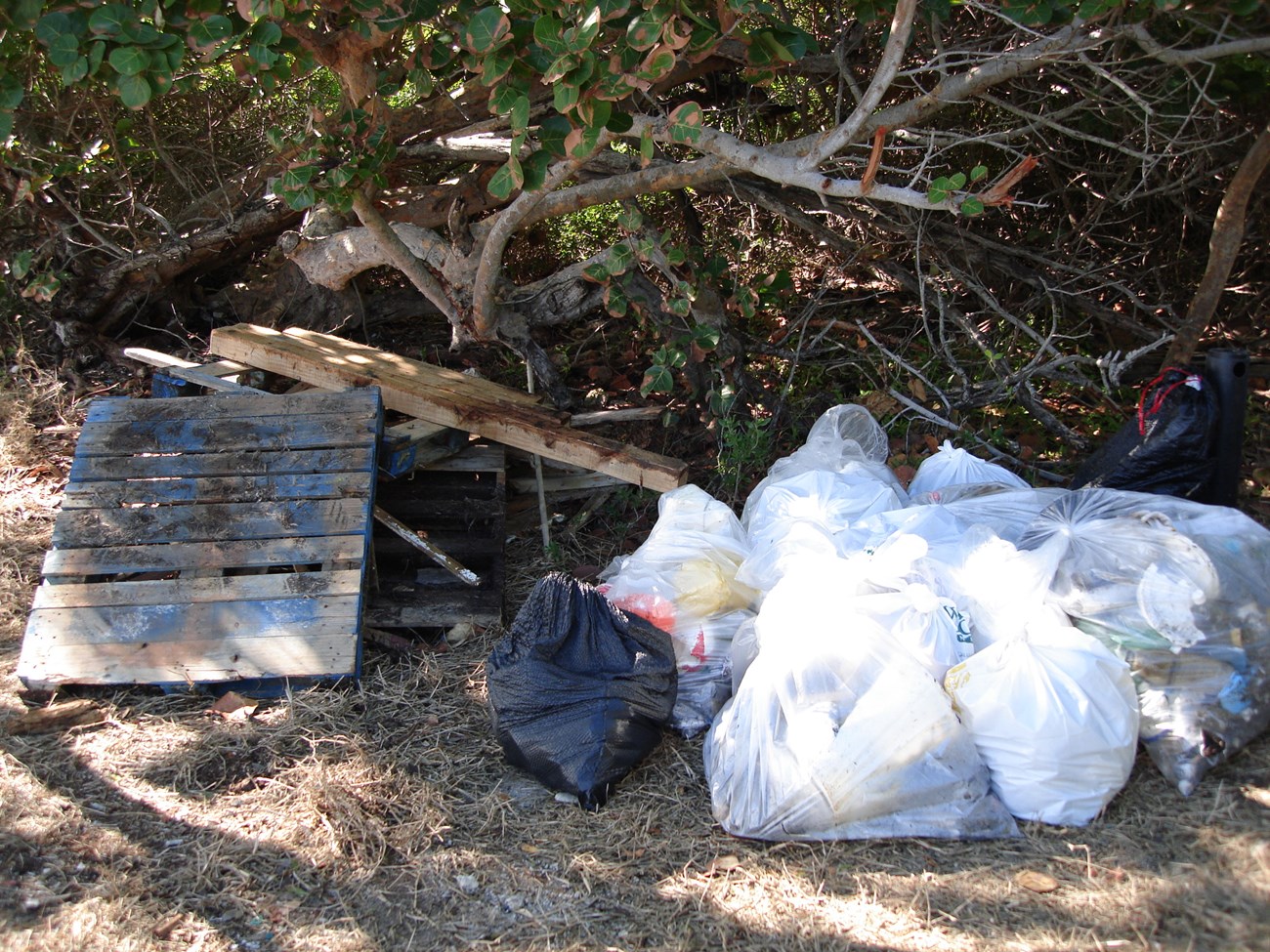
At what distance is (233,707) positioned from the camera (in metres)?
2.84

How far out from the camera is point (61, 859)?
2.24m

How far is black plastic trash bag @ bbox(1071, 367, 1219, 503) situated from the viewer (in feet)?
9.36

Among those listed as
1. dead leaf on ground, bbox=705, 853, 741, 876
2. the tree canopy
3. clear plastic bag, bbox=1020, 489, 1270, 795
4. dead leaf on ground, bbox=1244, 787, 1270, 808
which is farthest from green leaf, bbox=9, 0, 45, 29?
dead leaf on ground, bbox=1244, 787, 1270, 808

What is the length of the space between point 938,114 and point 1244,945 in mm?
3349

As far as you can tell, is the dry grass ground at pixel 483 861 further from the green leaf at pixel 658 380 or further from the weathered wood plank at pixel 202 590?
the green leaf at pixel 658 380

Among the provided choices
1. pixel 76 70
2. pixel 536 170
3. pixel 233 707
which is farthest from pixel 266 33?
pixel 233 707

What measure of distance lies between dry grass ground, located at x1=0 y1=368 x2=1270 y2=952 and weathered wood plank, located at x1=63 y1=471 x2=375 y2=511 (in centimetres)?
79

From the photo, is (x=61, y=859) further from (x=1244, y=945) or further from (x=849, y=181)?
(x=849, y=181)

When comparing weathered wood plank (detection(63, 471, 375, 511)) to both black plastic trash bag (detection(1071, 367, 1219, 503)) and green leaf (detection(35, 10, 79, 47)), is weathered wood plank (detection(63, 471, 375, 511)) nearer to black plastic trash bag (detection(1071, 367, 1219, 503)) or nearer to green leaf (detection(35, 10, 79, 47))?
green leaf (detection(35, 10, 79, 47))

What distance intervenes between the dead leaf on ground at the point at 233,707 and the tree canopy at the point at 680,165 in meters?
1.68

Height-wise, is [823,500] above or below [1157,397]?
below

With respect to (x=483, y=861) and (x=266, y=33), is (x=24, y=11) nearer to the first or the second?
(x=266, y=33)

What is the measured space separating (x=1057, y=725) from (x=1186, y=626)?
1.37ft

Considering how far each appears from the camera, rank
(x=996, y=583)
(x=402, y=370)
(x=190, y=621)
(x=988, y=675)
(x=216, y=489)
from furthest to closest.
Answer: (x=402, y=370) → (x=216, y=489) → (x=190, y=621) → (x=996, y=583) → (x=988, y=675)
